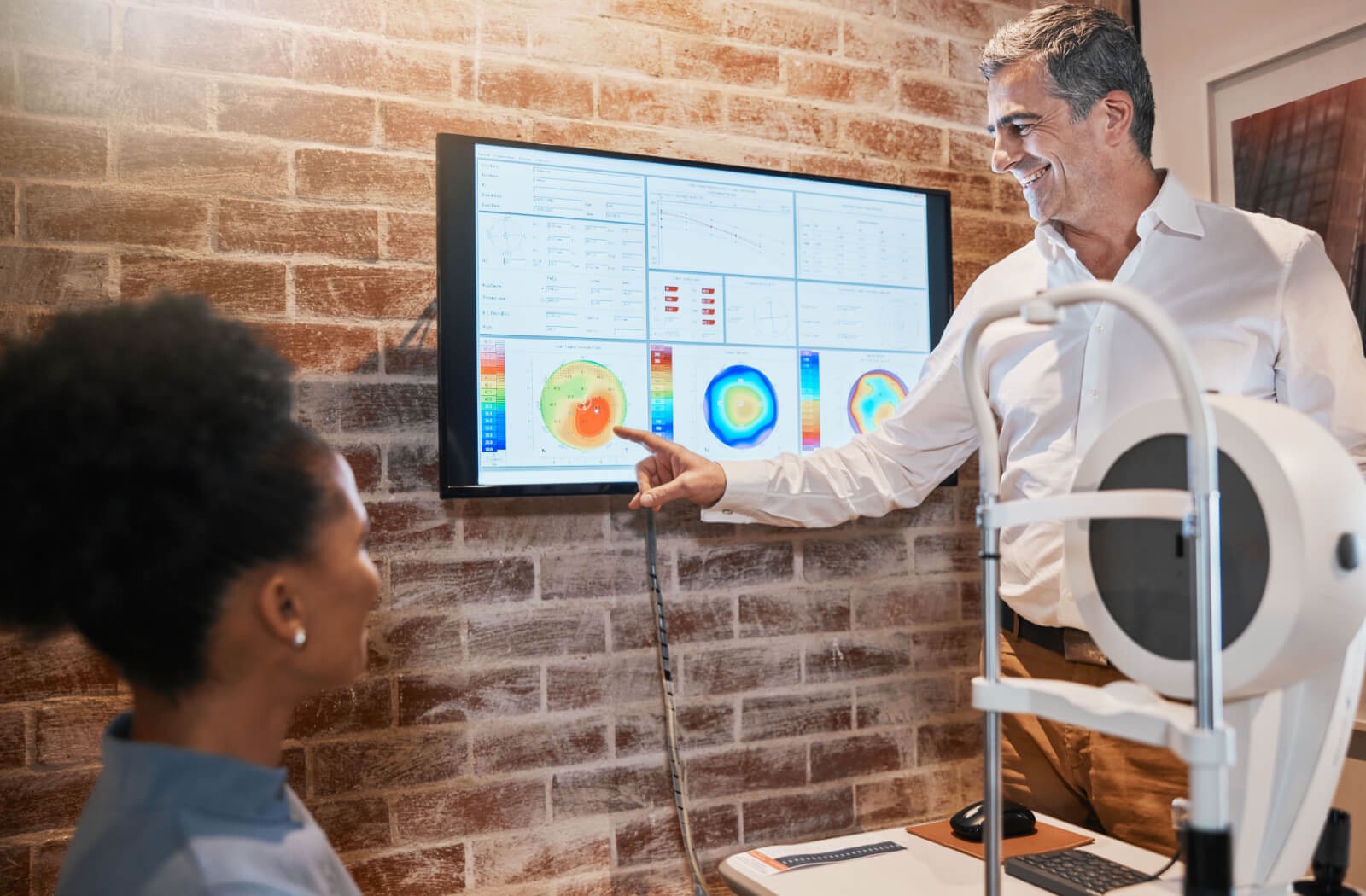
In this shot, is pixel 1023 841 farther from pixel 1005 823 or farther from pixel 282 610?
pixel 282 610

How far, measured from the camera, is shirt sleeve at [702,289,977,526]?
1.92 meters

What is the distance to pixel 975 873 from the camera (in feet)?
4.66

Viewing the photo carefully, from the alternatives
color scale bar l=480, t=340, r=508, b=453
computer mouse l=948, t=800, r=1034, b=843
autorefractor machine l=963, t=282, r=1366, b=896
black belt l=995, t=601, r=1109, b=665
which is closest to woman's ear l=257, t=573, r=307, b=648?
autorefractor machine l=963, t=282, r=1366, b=896

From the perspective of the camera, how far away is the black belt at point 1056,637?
69.2 inches

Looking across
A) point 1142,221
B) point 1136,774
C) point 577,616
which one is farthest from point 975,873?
point 1142,221

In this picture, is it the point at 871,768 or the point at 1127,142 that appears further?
the point at 871,768

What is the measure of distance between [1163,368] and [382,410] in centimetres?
132

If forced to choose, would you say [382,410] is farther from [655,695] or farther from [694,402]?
[655,695]

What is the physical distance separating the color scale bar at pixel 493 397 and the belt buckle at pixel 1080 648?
1046 mm

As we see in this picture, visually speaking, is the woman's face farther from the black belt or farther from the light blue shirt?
the black belt

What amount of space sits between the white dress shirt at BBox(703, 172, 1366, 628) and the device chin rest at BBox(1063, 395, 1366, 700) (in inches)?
25.1

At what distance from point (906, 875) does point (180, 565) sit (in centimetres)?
107

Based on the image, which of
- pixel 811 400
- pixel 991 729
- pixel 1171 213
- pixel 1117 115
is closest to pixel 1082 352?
pixel 1171 213

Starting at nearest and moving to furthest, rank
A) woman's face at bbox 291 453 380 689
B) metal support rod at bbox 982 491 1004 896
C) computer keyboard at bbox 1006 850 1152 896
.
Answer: woman's face at bbox 291 453 380 689, metal support rod at bbox 982 491 1004 896, computer keyboard at bbox 1006 850 1152 896
